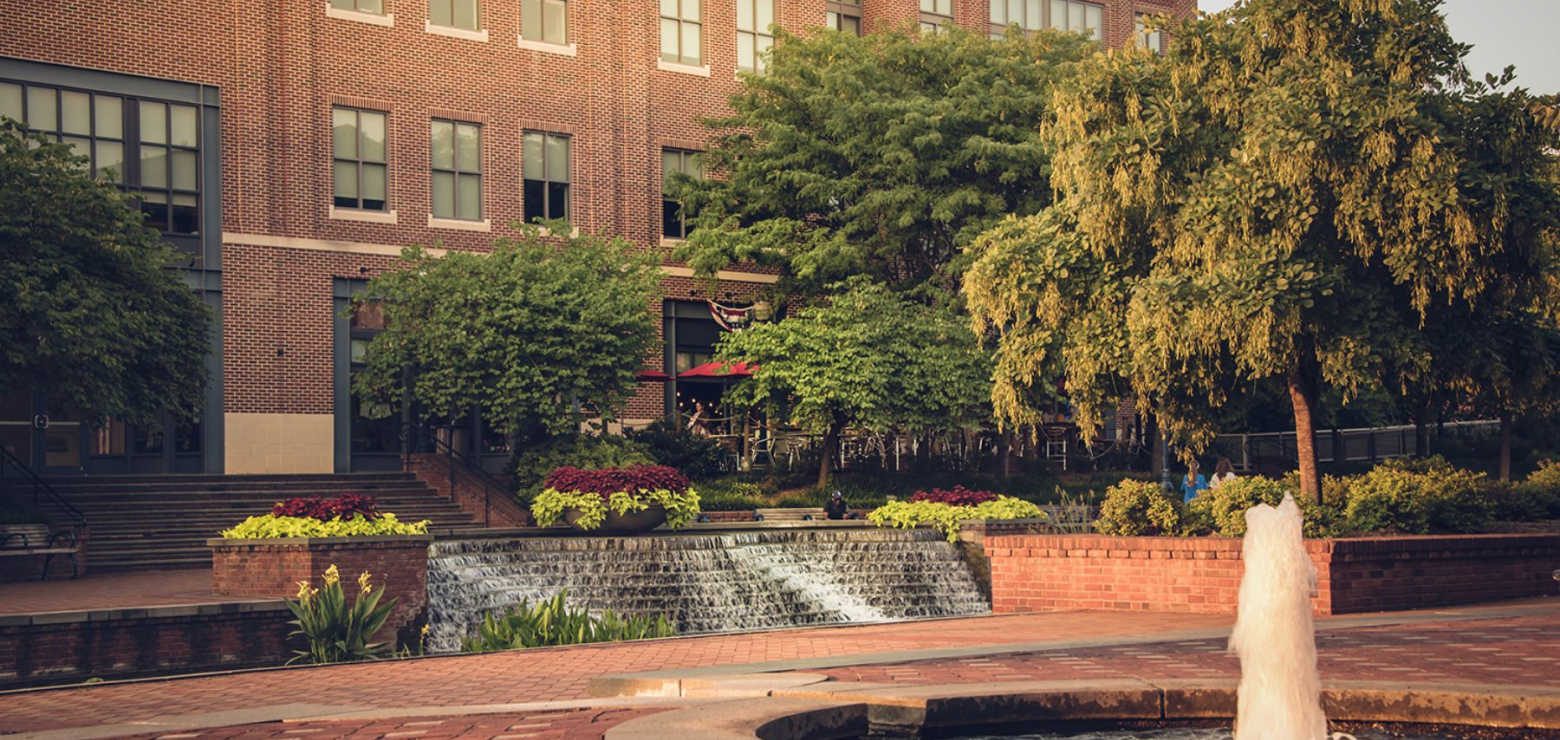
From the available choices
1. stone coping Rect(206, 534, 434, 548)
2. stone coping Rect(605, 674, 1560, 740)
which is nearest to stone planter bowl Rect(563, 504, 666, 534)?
stone coping Rect(206, 534, 434, 548)

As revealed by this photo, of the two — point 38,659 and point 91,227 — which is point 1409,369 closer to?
point 38,659

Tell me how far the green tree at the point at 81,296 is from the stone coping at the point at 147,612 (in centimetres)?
838

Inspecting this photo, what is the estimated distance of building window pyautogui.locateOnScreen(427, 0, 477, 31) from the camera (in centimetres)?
3556

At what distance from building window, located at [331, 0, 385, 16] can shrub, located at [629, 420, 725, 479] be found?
36.7 ft

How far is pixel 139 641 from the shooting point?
620 inches

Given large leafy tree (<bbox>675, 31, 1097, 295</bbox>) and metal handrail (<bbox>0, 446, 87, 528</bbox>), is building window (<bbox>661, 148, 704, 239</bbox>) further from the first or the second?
metal handrail (<bbox>0, 446, 87, 528</bbox>)

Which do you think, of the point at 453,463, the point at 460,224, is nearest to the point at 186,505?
the point at 453,463

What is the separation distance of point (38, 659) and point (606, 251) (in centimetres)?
1820

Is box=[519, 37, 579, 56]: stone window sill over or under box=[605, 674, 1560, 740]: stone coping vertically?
over

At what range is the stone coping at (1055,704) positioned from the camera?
842 centimetres

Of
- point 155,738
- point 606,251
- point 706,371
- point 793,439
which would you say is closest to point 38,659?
point 155,738

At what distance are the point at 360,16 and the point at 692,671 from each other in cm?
2686

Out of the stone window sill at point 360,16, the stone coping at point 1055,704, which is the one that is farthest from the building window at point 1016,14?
the stone coping at point 1055,704

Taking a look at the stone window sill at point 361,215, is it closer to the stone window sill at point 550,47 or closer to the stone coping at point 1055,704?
the stone window sill at point 550,47
